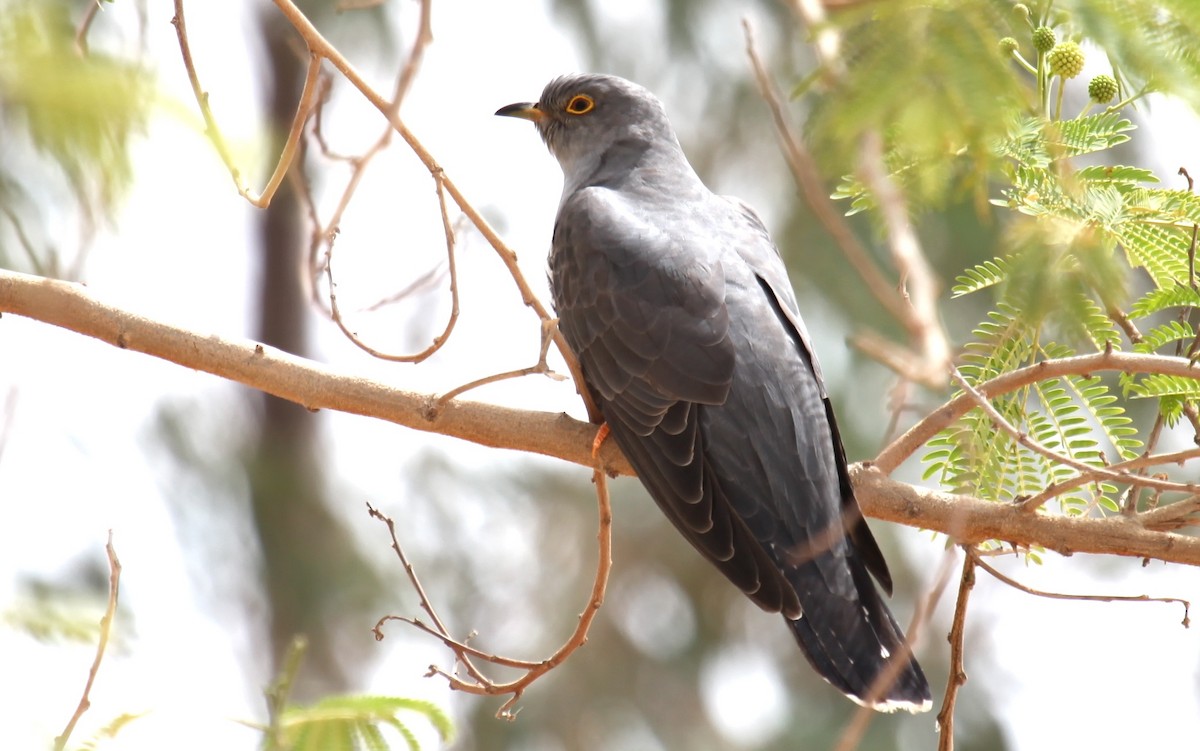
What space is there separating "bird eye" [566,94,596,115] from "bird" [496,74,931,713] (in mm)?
1121

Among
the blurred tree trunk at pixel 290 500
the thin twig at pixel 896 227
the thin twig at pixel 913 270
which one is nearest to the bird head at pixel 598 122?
the thin twig at pixel 896 227

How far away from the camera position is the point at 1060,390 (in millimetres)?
3803

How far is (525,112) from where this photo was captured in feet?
19.6

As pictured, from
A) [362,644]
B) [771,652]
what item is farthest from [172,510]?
[771,652]

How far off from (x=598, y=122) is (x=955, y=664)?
318cm

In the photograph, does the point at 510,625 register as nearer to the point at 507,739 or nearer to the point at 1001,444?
the point at 507,739

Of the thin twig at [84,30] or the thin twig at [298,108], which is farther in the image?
the thin twig at [298,108]

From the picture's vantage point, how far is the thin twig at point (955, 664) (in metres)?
3.45

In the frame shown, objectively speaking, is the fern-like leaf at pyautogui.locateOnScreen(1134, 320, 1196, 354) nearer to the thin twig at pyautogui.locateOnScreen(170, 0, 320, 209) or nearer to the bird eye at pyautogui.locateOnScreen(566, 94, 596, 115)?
the thin twig at pyautogui.locateOnScreen(170, 0, 320, 209)

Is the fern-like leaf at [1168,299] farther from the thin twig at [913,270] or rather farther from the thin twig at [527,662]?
the thin twig at [913,270]

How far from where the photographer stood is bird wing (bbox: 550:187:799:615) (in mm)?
4090

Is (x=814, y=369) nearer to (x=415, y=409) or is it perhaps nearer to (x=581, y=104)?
(x=415, y=409)

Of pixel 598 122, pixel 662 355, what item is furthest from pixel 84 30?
pixel 598 122

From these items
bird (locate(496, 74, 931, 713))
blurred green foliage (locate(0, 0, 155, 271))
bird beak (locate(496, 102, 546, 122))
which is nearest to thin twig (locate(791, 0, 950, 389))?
blurred green foliage (locate(0, 0, 155, 271))
